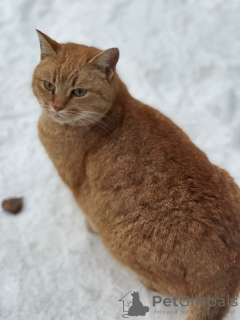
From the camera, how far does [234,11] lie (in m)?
3.58

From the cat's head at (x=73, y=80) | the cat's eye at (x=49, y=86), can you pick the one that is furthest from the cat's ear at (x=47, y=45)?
the cat's eye at (x=49, y=86)

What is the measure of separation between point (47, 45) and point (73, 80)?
26 centimetres

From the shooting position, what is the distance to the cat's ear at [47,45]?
75.5 inches

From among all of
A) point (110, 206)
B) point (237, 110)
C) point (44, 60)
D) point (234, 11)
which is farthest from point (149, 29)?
point (110, 206)

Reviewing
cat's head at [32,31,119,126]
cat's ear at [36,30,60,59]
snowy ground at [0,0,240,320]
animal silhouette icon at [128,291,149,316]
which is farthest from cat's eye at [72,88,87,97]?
animal silhouette icon at [128,291,149,316]

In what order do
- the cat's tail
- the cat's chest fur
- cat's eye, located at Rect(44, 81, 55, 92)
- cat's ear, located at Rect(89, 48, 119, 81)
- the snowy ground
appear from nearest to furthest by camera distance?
1. the cat's tail
2. cat's ear, located at Rect(89, 48, 119, 81)
3. cat's eye, located at Rect(44, 81, 55, 92)
4. the cat's chest fur
5. the snowy ground

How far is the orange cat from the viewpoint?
5.72 feet

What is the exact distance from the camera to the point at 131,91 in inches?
125

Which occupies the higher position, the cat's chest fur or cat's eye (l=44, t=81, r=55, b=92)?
cat's eye (l=44, t=81, r=55, b=92)

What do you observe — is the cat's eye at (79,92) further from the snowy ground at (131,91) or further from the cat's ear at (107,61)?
the snowy ground at (131,91)

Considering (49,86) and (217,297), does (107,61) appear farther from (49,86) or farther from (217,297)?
(217,297)

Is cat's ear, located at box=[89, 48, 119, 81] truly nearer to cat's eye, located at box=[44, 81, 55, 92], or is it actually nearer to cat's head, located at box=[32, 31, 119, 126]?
cat's head, located at box=[32, 31, 119, 126]

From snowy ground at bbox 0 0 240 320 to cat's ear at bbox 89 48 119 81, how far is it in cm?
111

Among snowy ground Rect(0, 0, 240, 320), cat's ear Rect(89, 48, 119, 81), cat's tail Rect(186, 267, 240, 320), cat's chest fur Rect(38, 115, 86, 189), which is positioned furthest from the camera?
snowy ground Rect(0, 0, 240, 320)
